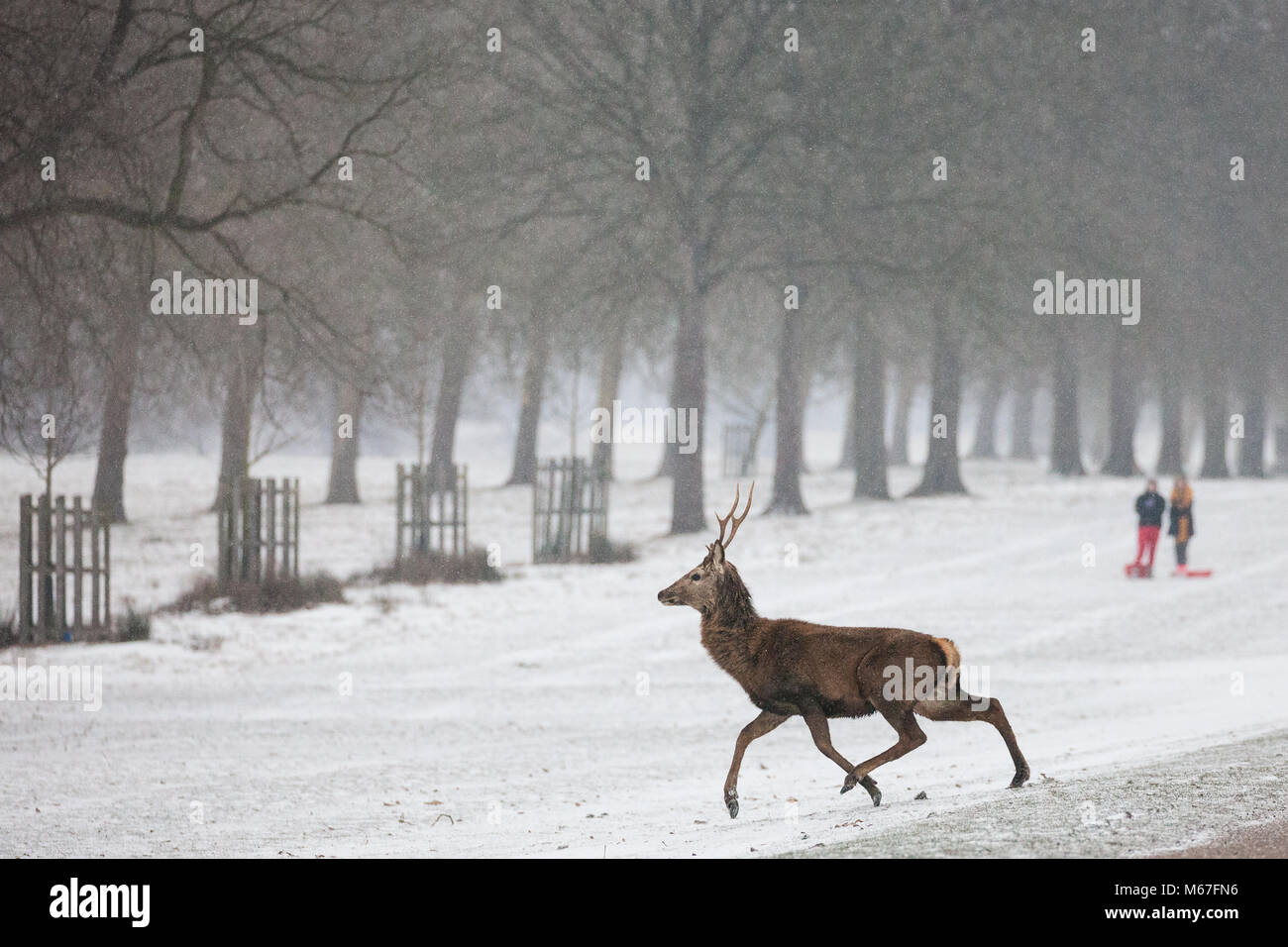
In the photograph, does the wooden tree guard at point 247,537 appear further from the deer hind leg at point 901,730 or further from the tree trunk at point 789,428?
the deer hind leg at point 901,730

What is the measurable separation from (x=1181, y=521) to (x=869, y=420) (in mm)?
11665

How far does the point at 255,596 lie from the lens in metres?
19.6

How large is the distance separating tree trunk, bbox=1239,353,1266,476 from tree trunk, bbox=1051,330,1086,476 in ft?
17.3

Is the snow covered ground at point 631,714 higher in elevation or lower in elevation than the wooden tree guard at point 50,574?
lower

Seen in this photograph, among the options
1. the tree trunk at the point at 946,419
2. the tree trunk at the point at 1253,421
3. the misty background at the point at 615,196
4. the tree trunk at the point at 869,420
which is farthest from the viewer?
the tree trunk at the point at 1253,421

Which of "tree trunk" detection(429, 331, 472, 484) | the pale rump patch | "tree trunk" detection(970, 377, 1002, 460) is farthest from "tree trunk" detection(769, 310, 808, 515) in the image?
"tree trunk" detection(970, 377, 1002, 460)

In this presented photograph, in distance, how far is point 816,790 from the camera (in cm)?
1030

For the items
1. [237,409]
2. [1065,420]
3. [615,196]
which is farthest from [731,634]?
[1065,420]

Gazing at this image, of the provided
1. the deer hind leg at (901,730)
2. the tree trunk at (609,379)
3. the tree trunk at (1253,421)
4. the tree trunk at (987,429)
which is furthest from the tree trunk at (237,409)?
the tree trunk at (987,429)

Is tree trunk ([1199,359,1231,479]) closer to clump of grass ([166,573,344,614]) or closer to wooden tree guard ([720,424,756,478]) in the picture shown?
wooden tree guard ([720,424,756,478])

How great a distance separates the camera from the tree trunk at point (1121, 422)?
40.9m

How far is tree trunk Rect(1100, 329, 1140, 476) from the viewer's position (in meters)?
40.9

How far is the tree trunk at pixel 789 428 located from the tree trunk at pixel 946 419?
4184mm
